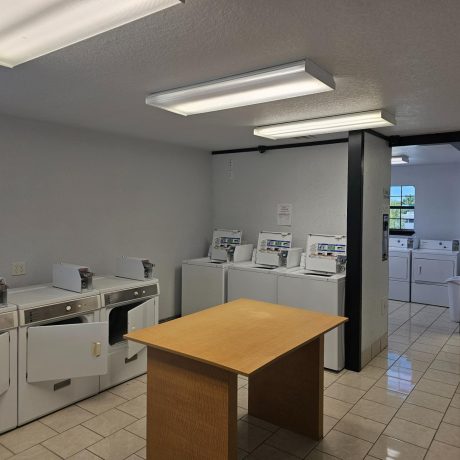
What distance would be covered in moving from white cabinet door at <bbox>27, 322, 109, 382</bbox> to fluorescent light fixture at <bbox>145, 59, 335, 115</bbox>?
1728 millimetres

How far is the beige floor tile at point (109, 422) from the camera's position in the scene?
288 centimetres

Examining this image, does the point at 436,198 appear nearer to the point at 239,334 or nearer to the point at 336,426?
the point at 336,426

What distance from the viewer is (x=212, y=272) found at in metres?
4.84

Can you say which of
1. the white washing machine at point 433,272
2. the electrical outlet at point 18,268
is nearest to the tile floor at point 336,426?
the electrical outlet at point 18,268

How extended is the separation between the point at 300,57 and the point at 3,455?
2902mm

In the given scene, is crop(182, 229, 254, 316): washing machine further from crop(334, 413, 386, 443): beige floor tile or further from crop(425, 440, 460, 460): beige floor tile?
crop(425, 440, 460, 460): beige floor tile

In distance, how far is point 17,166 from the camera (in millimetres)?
3570

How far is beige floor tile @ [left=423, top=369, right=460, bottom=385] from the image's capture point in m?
3.73

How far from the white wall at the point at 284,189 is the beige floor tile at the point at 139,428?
2672 mm

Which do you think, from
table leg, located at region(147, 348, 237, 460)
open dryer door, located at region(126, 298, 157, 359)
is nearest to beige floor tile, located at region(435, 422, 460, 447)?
table leg, located at region(147, 348, 237, 460)

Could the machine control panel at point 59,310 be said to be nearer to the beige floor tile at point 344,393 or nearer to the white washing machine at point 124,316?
the white washing machine at point 124,316

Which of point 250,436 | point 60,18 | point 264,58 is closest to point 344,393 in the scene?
point 250,436

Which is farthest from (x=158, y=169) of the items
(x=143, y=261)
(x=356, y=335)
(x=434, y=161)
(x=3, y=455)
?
(x=434, y=161)

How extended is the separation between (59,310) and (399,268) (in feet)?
18.0
